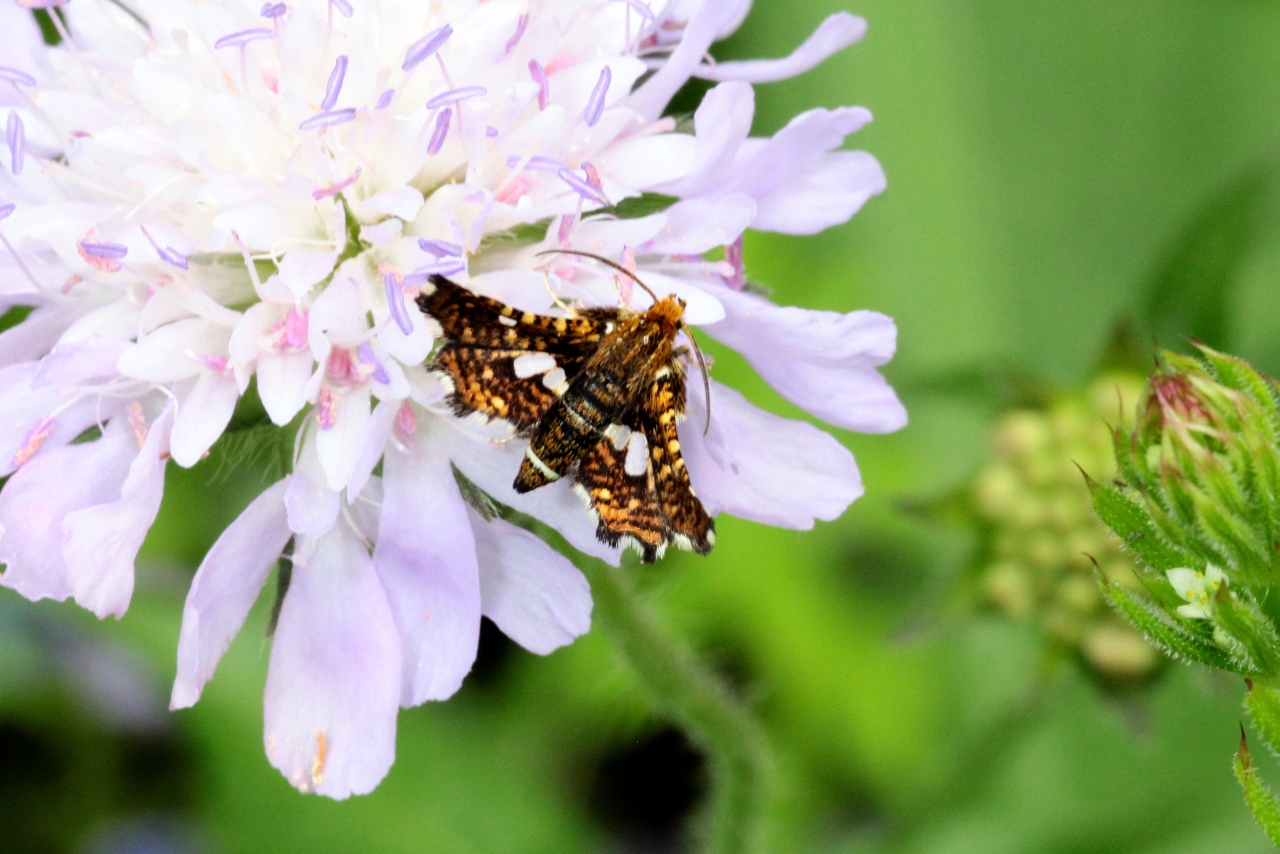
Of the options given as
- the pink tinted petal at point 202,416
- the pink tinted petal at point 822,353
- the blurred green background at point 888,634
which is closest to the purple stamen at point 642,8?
the pink tinted petal at point 822,353

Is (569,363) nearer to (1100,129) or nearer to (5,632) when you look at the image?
(5,632)

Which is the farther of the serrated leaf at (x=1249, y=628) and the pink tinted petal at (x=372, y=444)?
the pink tinted petal at (x=372, y=444)

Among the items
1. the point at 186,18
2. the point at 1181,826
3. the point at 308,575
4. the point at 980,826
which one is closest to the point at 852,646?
the point at 980,826

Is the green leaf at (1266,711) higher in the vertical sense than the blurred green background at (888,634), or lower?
higher

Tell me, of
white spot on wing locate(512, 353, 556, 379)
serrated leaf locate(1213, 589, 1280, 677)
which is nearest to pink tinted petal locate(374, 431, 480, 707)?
white spot on wing locate(512, 353, 556, 379)

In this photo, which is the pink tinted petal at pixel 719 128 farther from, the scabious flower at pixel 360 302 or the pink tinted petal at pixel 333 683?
the pink tinted petal at pixel 333 683
